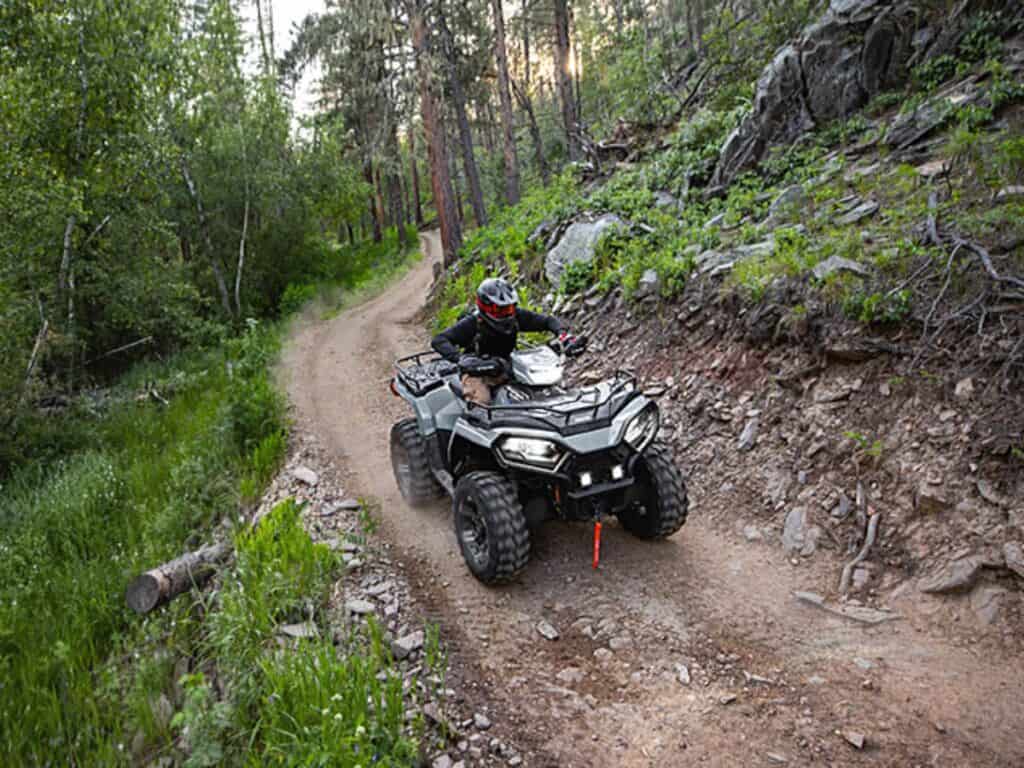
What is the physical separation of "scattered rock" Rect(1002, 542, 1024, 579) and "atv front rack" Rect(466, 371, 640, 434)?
8.24 feet

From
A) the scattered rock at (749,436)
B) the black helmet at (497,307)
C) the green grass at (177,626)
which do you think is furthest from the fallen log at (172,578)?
the scattered rock at (749,436)

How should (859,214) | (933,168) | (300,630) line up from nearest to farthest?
(300,630) → (859,214) → (933,168)

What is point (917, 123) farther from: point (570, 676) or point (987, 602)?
point (570, 676)

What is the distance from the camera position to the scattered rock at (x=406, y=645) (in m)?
4.14

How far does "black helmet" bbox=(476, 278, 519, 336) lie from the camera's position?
5.49 meters

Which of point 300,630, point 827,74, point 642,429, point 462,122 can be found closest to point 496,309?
point 642,429

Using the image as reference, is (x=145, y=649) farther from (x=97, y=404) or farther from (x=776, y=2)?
(x=776, y=2)

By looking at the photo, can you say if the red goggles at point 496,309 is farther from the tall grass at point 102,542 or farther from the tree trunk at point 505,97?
the tree trunk at point 505,97

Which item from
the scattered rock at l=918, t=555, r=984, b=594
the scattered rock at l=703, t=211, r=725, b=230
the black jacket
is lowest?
the scattered rock at l=918, t=555, r=984, b=594

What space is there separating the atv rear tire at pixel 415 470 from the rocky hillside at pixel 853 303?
2563 millimetres

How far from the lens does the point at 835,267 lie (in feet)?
19.5

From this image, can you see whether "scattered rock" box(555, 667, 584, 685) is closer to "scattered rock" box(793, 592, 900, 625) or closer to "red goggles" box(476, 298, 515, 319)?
"scattered rock" box(793, 592, 900, 625)

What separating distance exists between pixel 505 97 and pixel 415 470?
16300 mm

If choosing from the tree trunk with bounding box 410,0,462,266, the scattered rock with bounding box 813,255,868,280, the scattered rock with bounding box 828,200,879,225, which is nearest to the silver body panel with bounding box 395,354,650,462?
the scattered rock with bounding box 813,255,868,280
